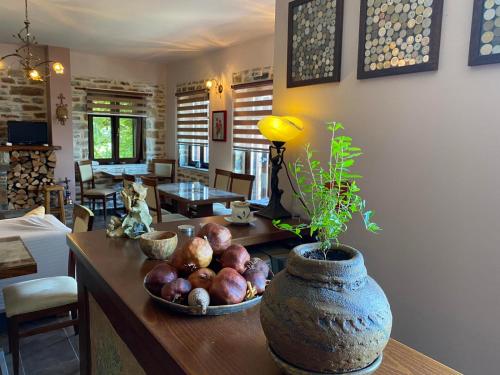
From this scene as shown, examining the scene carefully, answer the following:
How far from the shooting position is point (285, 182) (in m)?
2.43

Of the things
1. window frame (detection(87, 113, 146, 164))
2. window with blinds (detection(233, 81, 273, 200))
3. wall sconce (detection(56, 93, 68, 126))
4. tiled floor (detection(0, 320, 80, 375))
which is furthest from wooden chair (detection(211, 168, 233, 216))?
wall sconce (detection(56, 93, 68, 126))

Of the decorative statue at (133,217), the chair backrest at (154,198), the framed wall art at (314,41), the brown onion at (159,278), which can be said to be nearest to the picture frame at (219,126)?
the chair backrest at (154,198)

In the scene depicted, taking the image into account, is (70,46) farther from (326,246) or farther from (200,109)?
(326,246)

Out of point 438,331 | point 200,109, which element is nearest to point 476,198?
point 438,331

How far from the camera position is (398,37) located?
5.44 ft

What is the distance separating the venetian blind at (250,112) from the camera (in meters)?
4.74

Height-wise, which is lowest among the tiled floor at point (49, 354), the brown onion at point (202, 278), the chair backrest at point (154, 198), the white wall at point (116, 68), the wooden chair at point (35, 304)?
the tiled floor at point (49, 354)

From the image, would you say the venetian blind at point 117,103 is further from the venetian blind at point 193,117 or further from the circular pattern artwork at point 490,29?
the circular pattern artwork at point 490,29

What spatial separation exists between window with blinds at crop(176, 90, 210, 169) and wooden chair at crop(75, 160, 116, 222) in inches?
57.8

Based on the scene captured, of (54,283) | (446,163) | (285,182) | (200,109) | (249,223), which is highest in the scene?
(200,109)

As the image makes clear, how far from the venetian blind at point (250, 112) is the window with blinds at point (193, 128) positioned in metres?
0.88

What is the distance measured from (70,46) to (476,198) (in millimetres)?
6076

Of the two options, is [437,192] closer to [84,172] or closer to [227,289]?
[227,289]

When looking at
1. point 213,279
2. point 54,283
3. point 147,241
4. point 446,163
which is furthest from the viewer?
point 54,283
